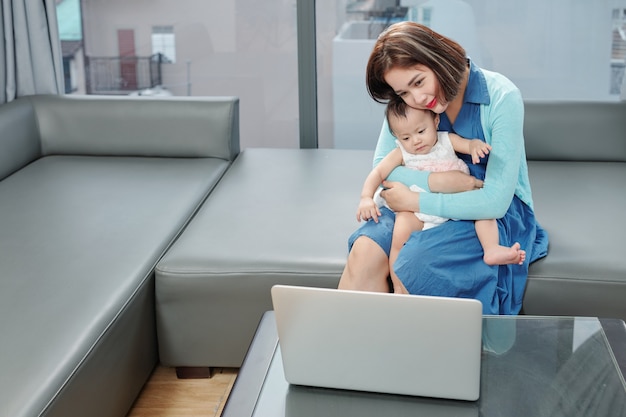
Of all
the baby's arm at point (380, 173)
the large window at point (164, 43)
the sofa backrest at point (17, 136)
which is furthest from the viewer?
the large window at point (164, 43)

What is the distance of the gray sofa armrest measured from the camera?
308 cm

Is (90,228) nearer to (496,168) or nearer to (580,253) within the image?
(496,168)

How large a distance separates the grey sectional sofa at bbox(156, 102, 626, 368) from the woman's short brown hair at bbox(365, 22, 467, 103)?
0.55 metres

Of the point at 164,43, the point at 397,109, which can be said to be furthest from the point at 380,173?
the point at 164,43

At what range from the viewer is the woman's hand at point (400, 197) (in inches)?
78.1

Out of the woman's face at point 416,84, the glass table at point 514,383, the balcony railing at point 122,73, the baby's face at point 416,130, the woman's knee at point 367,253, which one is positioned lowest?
the glass table at point 514,383

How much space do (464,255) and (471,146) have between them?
0.26 meters

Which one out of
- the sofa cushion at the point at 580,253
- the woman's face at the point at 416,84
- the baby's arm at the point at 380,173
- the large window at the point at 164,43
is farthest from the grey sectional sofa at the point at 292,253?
the large window at the point at 164,43

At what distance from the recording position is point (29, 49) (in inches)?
132

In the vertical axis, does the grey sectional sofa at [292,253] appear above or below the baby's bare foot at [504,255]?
below

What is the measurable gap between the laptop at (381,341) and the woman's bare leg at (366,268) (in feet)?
1.62

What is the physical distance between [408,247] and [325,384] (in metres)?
0.55

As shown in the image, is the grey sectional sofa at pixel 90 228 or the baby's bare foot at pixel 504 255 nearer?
the grey sectional sofa at pixel 90 228

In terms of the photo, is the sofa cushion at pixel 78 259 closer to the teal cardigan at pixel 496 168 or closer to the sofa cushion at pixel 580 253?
the teal cardigan at pixel 496 168
